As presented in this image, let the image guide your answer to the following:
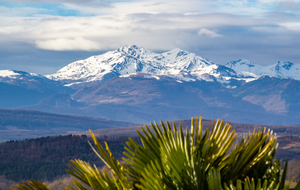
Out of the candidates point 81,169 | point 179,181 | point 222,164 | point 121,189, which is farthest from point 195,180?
point 81,169

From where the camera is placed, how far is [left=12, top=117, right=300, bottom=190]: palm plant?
17.5ft

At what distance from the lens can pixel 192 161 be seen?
5324 millimetres

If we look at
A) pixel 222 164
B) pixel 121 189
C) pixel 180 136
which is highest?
pixel 180 136

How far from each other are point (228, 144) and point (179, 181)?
0.97m

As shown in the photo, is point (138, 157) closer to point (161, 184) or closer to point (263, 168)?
point (161, 184)

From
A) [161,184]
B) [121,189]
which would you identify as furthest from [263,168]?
[121,189]

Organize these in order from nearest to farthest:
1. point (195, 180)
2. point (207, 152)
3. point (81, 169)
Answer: point (195, 180)
point (207, 152)
point (81, 169)

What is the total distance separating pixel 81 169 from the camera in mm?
6168

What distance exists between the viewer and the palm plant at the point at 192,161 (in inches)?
210

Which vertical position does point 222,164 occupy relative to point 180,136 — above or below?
below

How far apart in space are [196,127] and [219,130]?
367 millimetres

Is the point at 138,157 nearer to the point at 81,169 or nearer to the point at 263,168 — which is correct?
the point at 81,169

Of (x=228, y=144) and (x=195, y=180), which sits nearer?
(x=195, y=180)

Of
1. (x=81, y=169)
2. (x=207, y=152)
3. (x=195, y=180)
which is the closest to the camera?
(x=195, y=180)
